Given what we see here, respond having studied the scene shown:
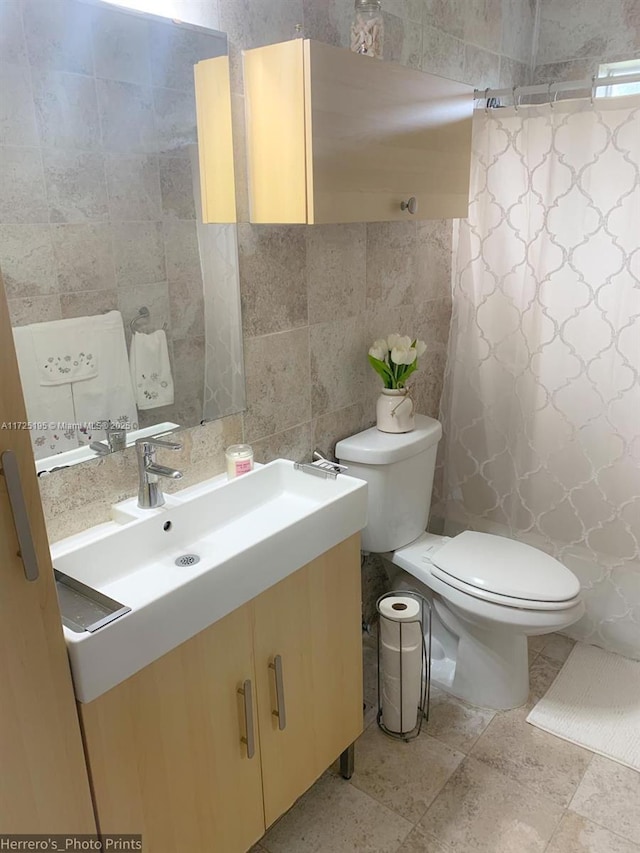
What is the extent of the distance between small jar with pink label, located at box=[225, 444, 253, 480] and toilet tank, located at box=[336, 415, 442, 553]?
394 mm

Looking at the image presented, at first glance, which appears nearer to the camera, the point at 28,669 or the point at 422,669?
the point at 28,669

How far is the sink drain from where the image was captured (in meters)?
1.45

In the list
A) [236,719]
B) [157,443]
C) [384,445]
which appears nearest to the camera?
[236,719]

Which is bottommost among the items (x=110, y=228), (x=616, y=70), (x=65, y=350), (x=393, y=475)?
(x=393, y=475)

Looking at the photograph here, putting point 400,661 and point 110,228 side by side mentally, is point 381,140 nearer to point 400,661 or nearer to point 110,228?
point 110,228

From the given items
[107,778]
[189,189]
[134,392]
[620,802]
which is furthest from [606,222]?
[107,778]

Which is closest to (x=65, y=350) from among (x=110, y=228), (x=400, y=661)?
(x=110, y=228)

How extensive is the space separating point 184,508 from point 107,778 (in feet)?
1.85

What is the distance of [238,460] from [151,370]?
33 cm

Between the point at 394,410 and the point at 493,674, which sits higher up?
the point at 394,410

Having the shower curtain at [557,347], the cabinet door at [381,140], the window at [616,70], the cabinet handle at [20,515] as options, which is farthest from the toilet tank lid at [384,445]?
the window at [616,70]

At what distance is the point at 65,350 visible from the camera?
1361mm

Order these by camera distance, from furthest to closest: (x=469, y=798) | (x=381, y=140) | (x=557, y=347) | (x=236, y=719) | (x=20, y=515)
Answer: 1. (x=557, y=347)
2. (x=469, y=798)
3. (x=381, y=140)
4. (x=236, y=719)
5. (x=20, y=515)

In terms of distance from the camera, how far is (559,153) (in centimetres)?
210
